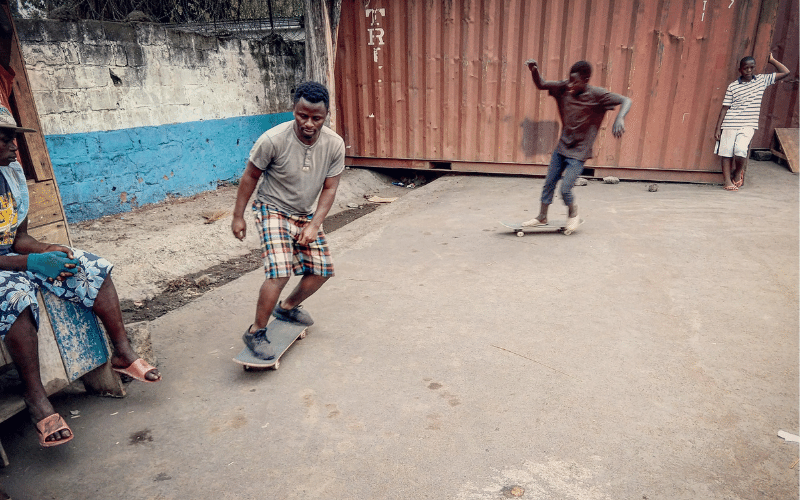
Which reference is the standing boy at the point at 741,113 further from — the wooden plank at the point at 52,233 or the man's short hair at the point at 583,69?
the wooden plank at the point at 52,233

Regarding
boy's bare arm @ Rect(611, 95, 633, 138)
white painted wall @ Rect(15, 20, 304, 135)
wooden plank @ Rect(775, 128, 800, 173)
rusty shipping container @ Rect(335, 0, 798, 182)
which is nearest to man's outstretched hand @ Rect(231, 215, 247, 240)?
boy's bare arm @ Rect(611, 95, 633, 138)

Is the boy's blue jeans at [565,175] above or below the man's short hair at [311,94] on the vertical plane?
below

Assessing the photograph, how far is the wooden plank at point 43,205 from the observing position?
2.63m

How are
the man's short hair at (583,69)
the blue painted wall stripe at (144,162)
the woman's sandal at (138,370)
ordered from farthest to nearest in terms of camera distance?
the blue painted wall stripe at (144,162), the man's short hair at (583,69), the woman's sandal at (138,370)

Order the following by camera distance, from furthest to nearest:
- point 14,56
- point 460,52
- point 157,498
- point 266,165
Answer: point 460,52 < point 266,165 < point 14,56 < point 157,498

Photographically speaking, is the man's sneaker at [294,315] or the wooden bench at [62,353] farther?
the man's sneaker at [294,315]

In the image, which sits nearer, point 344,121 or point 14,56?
point 14,56

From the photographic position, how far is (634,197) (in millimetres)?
6465

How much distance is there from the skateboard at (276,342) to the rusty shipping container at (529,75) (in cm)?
531

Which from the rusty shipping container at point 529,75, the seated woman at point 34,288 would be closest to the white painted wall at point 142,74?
the rusty shipping container at point 529,75

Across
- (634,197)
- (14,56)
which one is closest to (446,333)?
(14,56)

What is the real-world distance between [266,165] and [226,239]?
2.82m

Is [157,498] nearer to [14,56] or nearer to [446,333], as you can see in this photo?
[446,333]

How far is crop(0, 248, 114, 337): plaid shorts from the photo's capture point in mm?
2084
